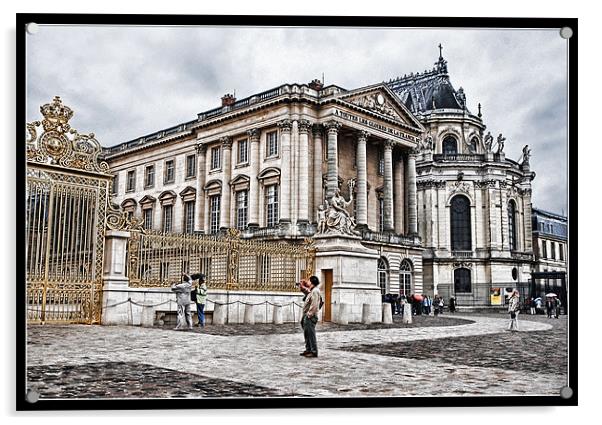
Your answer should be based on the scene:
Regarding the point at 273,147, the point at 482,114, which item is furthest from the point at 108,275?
the point at 273,147

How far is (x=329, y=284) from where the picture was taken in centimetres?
1250

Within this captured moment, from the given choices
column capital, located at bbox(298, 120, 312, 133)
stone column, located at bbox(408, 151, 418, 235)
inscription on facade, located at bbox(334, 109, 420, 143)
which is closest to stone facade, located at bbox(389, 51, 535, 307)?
inscription on facade, located at bbox(334, 109, 420, 143)

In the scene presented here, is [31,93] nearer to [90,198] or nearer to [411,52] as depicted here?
[90,198]

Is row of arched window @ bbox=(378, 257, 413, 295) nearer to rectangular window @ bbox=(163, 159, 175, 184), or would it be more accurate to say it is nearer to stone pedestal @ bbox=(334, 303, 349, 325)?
stone pedestal @ bbox=(334, 303, 349, 325)

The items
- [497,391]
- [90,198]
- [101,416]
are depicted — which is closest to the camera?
[101,416]

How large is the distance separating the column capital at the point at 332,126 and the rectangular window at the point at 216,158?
3587 millimetres

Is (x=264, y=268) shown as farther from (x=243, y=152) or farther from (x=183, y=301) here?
(x=243, y=152)

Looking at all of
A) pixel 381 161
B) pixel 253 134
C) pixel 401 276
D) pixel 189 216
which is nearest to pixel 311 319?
pixel 189 216

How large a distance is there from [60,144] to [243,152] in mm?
9246

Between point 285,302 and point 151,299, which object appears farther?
point 285,302

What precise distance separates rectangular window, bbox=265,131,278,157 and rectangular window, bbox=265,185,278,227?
0.94 meters

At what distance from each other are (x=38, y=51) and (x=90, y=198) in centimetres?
255

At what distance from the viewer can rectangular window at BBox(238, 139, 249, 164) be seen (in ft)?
57.7

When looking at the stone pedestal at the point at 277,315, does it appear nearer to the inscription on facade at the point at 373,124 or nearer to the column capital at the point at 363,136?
the inscription on facade at the point at 373,124
